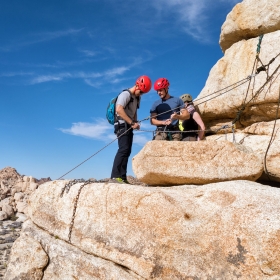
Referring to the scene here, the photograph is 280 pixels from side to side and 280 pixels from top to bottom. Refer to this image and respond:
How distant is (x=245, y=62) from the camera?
42.1ft

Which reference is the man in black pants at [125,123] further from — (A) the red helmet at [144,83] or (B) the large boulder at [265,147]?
(B) the large boulder at [265,147]

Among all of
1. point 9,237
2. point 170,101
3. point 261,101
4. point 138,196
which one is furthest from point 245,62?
point 9,237

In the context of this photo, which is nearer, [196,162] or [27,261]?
[196,162]

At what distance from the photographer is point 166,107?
12.0 m

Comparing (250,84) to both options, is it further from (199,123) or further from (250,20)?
(250,20)

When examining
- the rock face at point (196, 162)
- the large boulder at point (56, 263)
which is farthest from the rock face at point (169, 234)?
the rock face at point (196, 162)

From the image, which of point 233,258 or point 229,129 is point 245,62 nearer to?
point 229,129

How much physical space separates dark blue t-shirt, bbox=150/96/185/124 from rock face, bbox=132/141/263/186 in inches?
83.3

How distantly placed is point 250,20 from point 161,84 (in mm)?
4986

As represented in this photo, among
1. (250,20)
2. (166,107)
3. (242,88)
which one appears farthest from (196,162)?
(250,20)

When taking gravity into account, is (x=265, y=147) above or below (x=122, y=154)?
below

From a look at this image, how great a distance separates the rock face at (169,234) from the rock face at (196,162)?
114 cm

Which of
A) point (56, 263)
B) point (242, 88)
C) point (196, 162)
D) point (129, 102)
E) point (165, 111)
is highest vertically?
point (242, 88)

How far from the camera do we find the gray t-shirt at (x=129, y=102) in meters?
11.3
